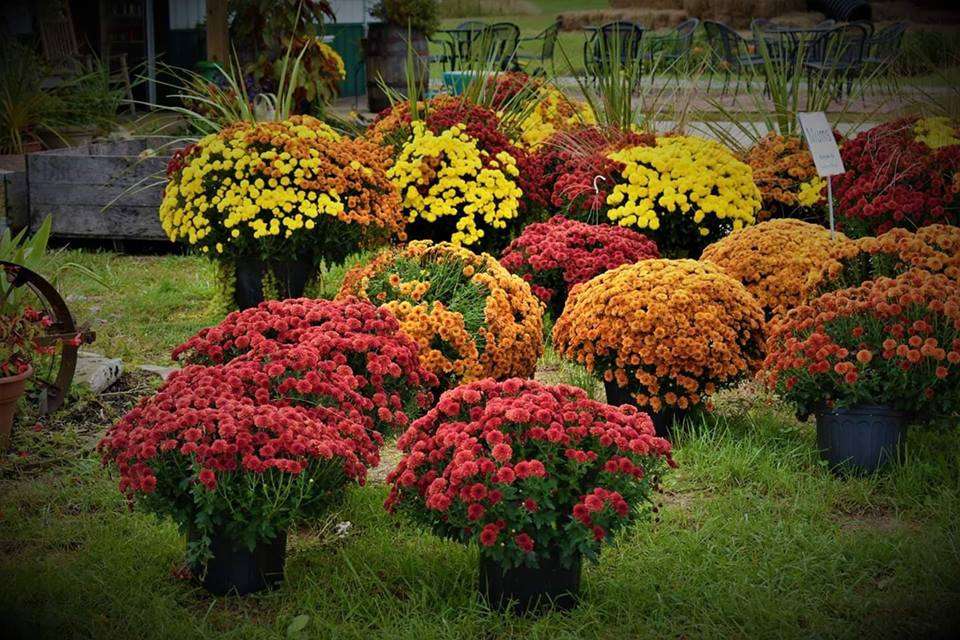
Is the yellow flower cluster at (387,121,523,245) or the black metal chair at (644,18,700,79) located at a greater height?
the black metal chair at (644,18,700,79)

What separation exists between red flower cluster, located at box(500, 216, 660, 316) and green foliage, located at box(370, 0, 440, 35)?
7832mm

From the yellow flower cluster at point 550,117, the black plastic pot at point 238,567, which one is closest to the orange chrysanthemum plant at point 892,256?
the black plastic pot at point 238,567

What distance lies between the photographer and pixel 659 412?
4.16 m

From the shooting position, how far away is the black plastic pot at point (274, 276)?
5.53 metres

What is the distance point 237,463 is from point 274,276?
284cm

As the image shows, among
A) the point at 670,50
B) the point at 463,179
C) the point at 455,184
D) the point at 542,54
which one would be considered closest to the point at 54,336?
the point at 455,184

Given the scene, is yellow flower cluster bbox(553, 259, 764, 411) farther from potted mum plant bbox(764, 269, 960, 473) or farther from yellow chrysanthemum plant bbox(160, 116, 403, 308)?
yellow chrysanthemum plant bbox(160, 116, 403, 308)

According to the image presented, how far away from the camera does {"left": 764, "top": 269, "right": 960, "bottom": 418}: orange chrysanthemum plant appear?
358 centimetres

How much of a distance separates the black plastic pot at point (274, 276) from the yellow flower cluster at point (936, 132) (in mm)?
3103

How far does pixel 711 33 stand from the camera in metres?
14.3

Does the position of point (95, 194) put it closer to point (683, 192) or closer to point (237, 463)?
point (683, 192)

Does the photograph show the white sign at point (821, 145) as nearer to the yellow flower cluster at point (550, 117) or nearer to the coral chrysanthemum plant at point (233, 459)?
the yellow flower cluster at point (550, 117)

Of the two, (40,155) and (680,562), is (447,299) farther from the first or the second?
(40,155)

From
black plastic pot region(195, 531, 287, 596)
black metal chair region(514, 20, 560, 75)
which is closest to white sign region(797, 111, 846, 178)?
black plastic pot region(195, 531, 287, 596)
